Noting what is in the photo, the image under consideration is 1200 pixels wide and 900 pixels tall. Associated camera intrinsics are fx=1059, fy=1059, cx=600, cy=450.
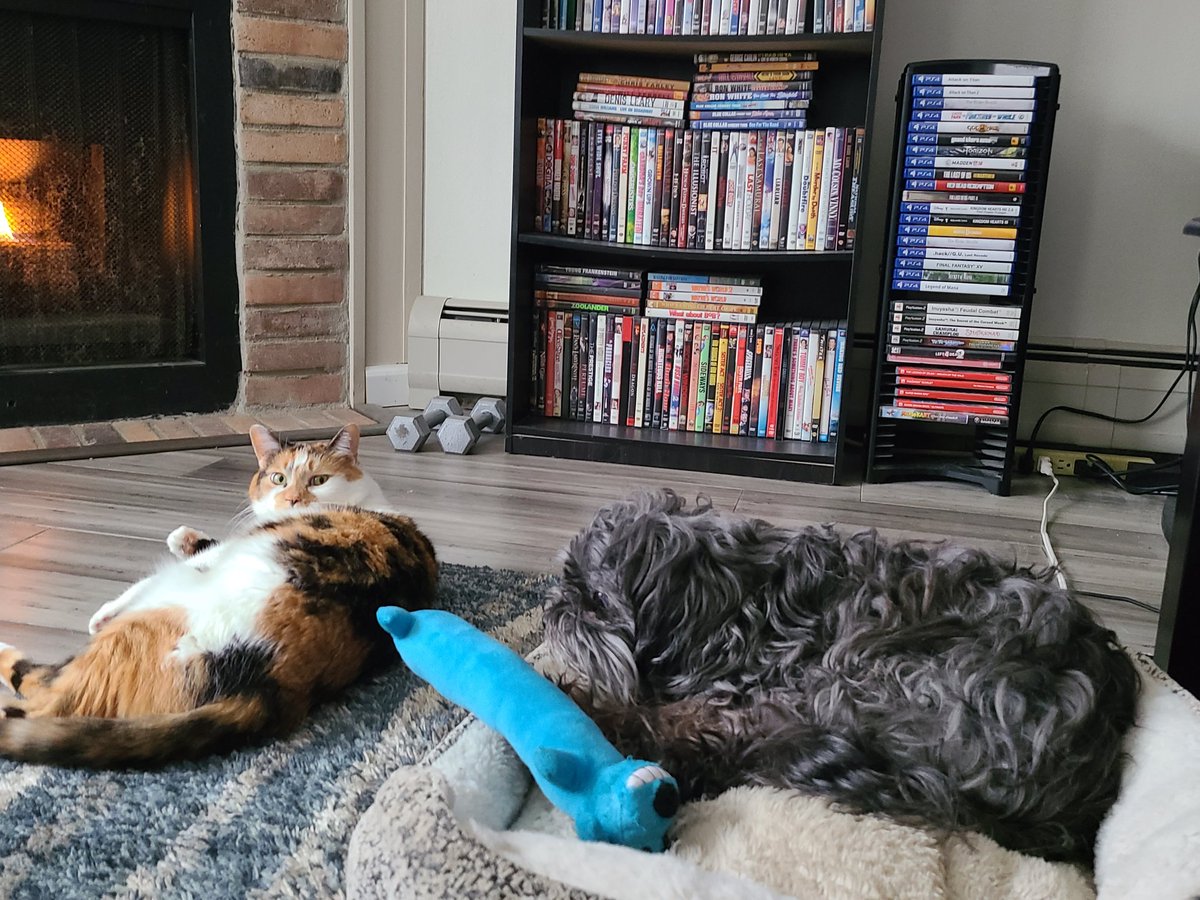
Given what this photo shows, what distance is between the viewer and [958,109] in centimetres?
221

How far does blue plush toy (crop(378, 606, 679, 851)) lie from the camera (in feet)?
2.80

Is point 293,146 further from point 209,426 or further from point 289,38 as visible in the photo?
point 209,426

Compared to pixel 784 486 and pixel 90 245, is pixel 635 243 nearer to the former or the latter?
pixel 784 486

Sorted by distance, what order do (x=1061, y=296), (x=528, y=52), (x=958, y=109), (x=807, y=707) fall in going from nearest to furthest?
(x=807, y=707) < (x=958, y=109) < (x=528, y=52) < (x=1061, y=296)

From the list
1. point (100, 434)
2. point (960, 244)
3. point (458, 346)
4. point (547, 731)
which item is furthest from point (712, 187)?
point (547, 731)

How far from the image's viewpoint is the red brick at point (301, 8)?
8.18 ft

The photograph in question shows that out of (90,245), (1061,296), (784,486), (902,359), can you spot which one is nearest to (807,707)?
(784,486)

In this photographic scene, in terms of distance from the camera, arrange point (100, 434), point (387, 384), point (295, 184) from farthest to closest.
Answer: point (387, 384) < point (295, 184) < point (100, 434)

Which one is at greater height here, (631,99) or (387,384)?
(631,99)

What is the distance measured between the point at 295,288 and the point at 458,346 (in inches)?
17.1

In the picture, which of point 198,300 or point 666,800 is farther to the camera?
point 198,300

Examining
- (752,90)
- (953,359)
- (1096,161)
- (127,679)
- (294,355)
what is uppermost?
(752,90)

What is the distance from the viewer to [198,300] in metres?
2.60

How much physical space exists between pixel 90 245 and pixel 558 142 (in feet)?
3.73
